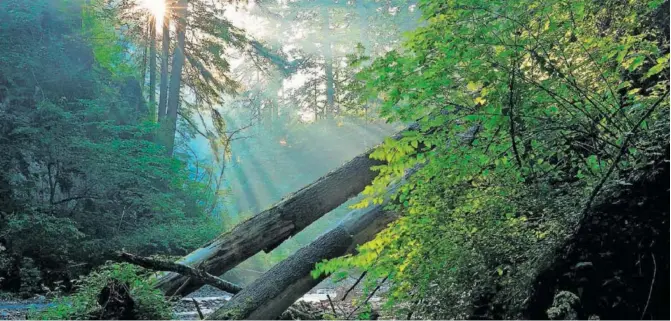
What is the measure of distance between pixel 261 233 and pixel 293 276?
757 mm

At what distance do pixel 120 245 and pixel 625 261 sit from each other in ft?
42.3

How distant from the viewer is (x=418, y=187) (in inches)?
148

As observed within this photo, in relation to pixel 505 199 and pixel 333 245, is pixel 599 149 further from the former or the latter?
pixel 333 245

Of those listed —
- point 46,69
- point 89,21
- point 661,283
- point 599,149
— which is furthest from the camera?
point 89,21

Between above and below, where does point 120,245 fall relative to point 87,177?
below

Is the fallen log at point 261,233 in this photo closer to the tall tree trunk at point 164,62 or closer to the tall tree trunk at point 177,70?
the tall tree trunk at point 177,70

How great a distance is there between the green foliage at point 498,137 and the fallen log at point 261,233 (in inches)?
93.4

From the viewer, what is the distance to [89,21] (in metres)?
16.9

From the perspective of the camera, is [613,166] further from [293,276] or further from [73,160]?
[73,160]

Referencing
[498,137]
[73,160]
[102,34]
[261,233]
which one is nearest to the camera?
[498,137]

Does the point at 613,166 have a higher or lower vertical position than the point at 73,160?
higher

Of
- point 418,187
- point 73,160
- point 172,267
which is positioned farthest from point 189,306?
point 73,160

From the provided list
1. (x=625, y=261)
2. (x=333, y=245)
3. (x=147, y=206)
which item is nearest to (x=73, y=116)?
(x=147, y=206)

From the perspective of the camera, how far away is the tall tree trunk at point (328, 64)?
84.0 ft
